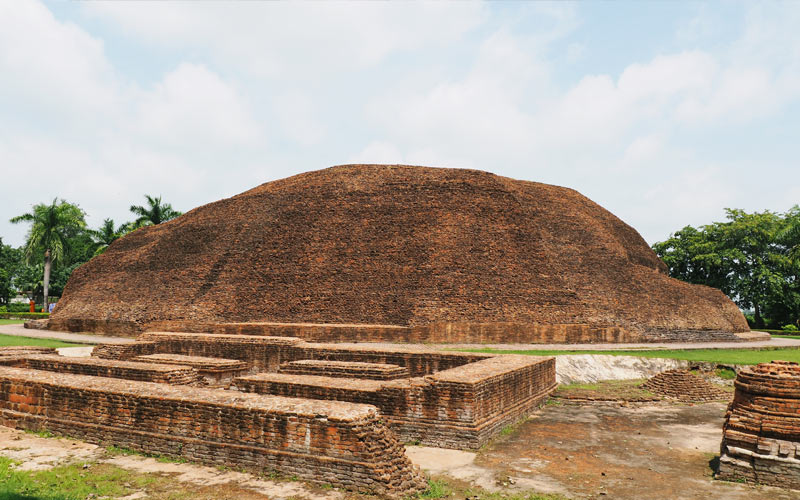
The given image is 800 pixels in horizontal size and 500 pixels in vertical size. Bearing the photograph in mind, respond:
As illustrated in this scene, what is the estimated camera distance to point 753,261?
127 feet

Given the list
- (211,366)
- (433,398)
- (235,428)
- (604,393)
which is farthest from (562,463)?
(211,366)

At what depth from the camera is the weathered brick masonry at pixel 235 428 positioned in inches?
218

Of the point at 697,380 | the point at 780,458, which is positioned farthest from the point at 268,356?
the point at 780,458

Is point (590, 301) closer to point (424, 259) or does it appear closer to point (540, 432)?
point (424, 259)

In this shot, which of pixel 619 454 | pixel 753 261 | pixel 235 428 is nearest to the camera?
pixel 235 428

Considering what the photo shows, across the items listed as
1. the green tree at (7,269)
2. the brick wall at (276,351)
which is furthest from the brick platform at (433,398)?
the green tree at (7,269)

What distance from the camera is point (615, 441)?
7988 mm

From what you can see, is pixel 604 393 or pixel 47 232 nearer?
pixel 604 393

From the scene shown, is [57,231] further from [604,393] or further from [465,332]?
[604,393]

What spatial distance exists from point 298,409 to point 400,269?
69.9 ft

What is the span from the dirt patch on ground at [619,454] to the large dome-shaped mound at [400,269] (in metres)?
13.1

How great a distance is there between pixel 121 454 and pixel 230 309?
20604 mm

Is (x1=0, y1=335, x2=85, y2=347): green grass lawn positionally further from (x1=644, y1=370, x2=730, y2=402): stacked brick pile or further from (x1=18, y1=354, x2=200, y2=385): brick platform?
(x1=644, y1=370, x2=730, y2=402): stacked brick pile

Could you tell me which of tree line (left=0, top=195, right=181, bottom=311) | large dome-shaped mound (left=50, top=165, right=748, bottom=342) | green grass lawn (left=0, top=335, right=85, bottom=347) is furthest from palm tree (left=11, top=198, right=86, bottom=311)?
green grass lawn (left=0, top=335, right=85, bottom=347)
